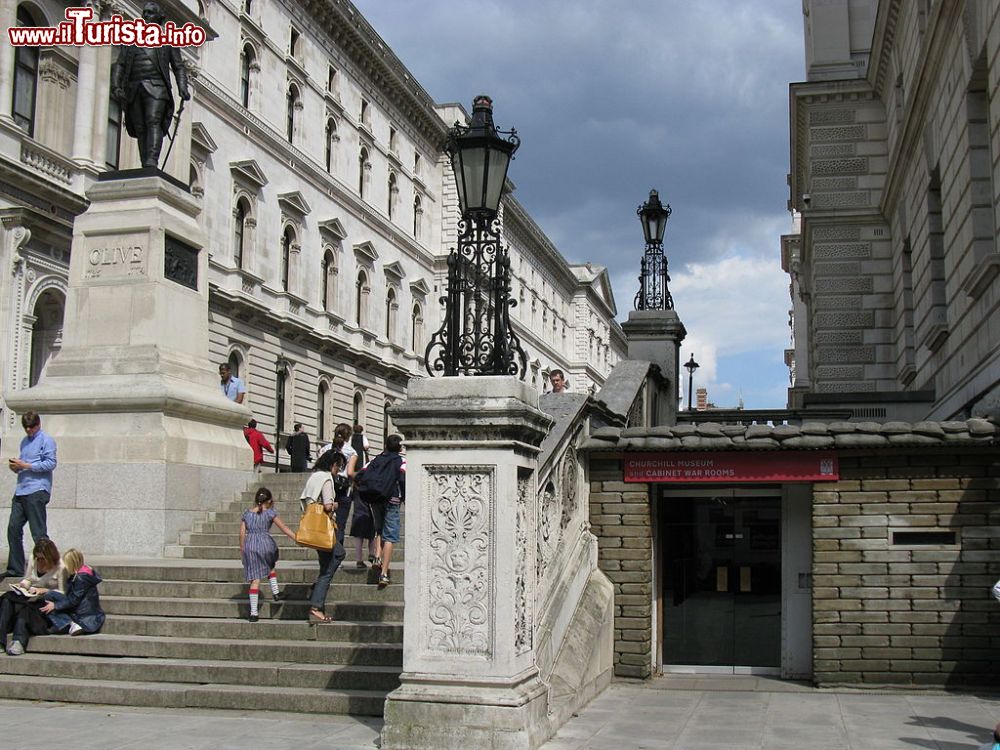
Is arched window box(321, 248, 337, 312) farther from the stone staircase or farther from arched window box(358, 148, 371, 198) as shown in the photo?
the stone staircase

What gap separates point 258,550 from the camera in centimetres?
988

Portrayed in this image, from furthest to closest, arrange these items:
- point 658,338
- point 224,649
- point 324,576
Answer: point 658,338
point 324,576
point 224,649

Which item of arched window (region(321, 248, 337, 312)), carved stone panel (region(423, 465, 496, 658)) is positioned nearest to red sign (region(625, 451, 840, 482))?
carved stone panel (region(423, 465, 496, 658))

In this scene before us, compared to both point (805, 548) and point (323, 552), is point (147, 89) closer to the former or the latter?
point (323, 552)

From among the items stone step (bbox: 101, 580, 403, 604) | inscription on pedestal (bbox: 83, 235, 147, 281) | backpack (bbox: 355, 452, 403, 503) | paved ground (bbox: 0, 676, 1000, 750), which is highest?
inscription on pedestal (bbox: 83, 235, 147, 281)

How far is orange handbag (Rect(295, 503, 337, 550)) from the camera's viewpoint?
9648 millimetres

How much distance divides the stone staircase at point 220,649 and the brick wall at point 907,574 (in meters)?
4.07

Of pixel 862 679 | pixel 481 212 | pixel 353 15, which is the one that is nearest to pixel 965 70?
pixel 862 679

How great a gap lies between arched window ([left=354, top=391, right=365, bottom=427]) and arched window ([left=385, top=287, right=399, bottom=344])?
482 centimetres

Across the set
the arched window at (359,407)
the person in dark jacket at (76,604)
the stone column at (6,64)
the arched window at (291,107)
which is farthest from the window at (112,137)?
the person in dark jacket at (76,604)

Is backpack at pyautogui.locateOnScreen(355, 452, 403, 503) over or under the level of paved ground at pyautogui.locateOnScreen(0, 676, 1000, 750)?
over

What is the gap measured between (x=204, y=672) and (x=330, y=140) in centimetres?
4154

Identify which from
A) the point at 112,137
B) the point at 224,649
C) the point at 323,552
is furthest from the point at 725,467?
the point at 112,137

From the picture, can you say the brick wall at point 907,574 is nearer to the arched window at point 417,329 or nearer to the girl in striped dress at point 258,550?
the girl in striped dress at point 258,550
